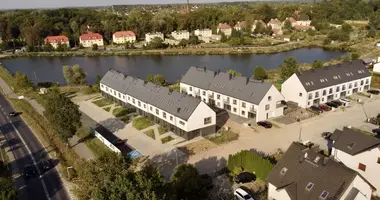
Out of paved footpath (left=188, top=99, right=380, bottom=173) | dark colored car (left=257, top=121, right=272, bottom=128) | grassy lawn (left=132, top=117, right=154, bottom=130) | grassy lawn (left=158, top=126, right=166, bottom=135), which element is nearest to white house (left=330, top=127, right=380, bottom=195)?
paved footpath (left=188, top=99, right=380, bottom=173)

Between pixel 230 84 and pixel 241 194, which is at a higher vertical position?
pixel 230 84

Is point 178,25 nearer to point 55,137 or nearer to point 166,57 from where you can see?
point 166,57

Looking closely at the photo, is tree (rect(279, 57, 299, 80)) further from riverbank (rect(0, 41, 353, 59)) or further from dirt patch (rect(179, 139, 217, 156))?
riverbank (rect(0, 41, 353, 59))

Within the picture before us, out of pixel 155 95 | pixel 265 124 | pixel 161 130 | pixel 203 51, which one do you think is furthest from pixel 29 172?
pixel 203 51

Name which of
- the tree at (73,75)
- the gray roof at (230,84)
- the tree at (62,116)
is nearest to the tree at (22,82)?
the tree at (73,75)

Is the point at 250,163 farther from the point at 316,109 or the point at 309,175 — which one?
the point at 316,109

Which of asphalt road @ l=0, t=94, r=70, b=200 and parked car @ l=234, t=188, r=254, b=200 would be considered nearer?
parked car @ l=234, t=188, r=254, b=200

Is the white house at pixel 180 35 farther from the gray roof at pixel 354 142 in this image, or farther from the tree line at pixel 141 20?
the gray roof at pixel 354 142
